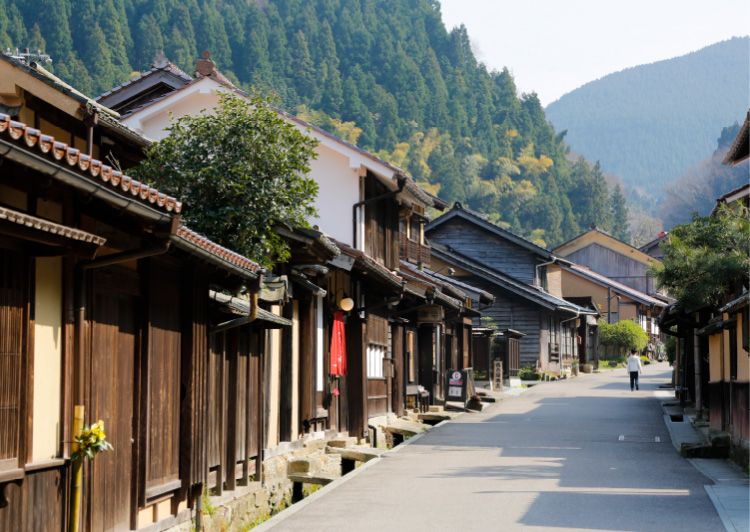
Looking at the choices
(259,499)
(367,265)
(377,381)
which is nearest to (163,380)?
(259,499)

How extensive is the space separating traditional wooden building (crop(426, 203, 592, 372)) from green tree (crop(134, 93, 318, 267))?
1265 inches

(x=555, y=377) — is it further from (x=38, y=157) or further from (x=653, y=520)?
(x=38, y=157)

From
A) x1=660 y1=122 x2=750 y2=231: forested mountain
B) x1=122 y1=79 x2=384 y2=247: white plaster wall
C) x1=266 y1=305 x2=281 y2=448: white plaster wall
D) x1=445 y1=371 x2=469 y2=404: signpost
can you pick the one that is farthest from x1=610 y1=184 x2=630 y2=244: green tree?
x1=266 y1=305 x2=281 y2=448: white plaster wall

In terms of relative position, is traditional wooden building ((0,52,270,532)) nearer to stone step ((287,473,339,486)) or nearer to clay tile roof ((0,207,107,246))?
clay tile roof ((0,207,107,246))

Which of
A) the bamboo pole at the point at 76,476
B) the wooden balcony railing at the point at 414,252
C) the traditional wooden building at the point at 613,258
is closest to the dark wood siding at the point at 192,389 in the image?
the bamboo pole at the point at 76,476

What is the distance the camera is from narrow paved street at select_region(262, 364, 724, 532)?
1082 centimetres

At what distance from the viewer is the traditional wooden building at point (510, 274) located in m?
44.4

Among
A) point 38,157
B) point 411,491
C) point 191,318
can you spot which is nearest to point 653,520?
point 411,491

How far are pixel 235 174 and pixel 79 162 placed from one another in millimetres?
5214

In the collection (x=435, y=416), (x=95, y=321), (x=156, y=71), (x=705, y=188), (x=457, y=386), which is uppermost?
(x=705, y=188)

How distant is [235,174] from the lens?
11.8m

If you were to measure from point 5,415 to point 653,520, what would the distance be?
23.8ft

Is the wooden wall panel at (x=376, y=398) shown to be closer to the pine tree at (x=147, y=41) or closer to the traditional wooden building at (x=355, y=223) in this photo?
the traditional wooden building at (x=355, y=223)

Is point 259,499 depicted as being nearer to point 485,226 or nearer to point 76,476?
point 76,476
